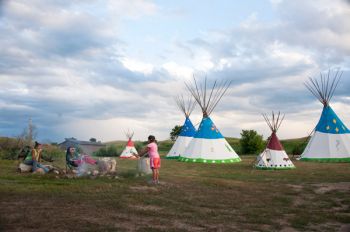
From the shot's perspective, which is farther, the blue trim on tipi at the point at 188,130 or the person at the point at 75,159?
the blue trim on tipi at the point at 188,130

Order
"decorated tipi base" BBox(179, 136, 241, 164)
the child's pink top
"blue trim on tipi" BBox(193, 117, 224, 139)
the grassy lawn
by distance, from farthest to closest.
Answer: "blue trim on tipi" BBox(193, 117, 224, 139) → "decorated tipi base" BBox(179, 136, 241, 164) → the child's pink top → the grassy lawn

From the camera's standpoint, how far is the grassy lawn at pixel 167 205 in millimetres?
6547

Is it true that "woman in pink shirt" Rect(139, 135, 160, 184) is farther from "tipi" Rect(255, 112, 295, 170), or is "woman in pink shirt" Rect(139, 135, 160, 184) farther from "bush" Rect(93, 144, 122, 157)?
"bush" Rect(93, 144, 122, 157)

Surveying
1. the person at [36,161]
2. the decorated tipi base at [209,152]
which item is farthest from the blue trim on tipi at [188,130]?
the person at [36,161]

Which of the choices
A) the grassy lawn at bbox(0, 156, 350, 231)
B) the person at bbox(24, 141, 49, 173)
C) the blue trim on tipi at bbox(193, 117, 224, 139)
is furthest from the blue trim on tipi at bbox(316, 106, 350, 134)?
the person at bbox(24, 141, 49, 173)

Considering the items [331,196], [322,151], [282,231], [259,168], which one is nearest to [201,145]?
[259,168]

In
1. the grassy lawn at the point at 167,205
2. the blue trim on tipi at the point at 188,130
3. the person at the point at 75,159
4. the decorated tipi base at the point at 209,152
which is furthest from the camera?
the blue trim on tipi at the point at 188,130

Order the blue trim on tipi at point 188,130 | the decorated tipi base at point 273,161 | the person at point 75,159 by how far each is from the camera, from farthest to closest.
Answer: the blue trim on tipi at point 188,130 < the decorated tipi base at point 273,161 < the person at point 75,159

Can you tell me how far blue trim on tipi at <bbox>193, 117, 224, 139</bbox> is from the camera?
872 inches

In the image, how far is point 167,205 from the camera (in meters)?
8.28

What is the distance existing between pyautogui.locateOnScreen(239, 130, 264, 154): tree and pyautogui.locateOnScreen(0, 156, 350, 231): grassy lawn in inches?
729

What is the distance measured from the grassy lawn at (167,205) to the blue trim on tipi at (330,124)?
10.9 metres

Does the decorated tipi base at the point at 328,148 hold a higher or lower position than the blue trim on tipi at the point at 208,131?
lower

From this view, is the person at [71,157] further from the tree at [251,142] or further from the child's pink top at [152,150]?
the tree at [251,142]
